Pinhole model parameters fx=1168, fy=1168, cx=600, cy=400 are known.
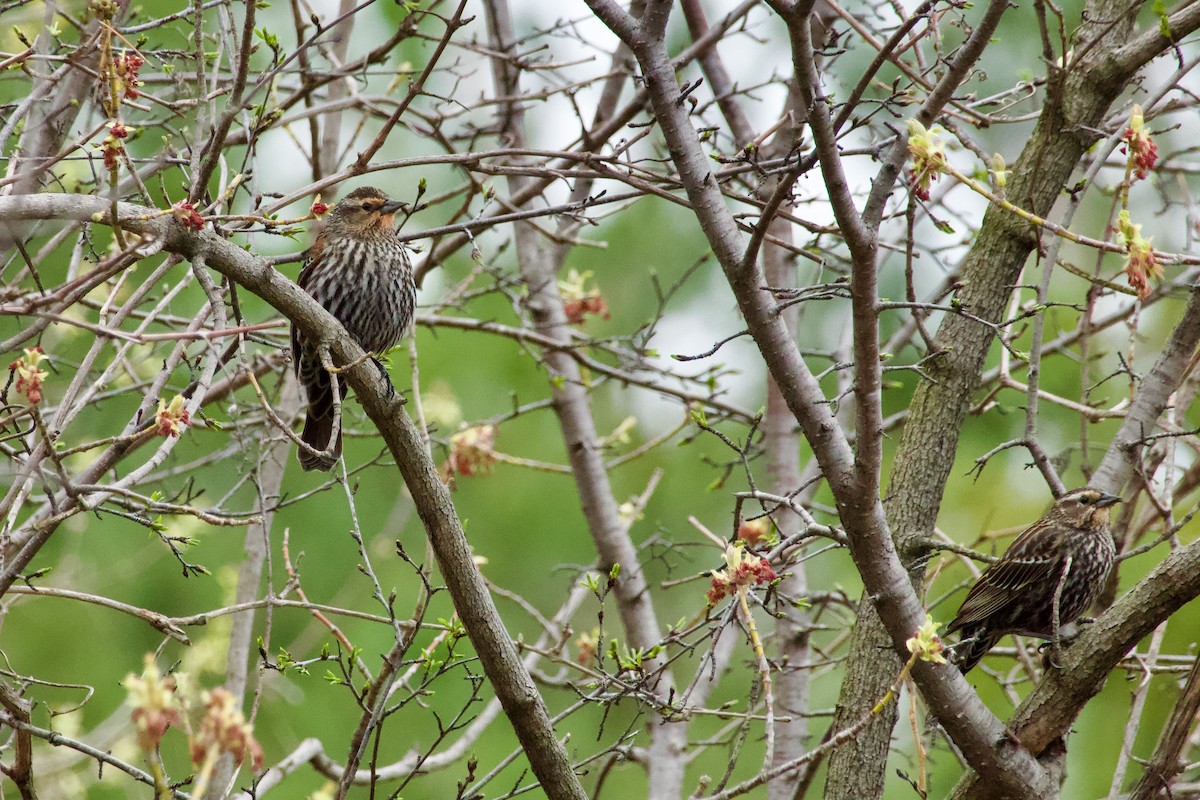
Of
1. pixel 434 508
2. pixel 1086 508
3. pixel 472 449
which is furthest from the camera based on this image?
pixel 472 449

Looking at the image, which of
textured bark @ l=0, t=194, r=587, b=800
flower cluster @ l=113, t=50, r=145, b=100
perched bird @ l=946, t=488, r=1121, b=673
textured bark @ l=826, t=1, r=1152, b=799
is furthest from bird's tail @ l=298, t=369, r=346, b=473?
perched bird @ l=946, t=488, r=1121, b=673

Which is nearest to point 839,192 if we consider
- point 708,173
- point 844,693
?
point 708,173

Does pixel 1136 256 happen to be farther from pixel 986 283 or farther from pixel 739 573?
Answer: pixel 986 283

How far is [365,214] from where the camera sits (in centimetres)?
471

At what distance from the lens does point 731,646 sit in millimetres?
5148

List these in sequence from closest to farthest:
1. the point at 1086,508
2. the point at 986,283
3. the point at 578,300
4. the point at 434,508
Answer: the point at 434,508 < the point at 986,283 < the point at 1086,508 < the point at 578,300

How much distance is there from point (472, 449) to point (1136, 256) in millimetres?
3025

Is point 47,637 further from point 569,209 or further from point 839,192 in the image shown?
point 839,192

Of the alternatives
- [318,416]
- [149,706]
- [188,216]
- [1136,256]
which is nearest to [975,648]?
[1136,256]

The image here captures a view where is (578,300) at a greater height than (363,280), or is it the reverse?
→ (578,300)

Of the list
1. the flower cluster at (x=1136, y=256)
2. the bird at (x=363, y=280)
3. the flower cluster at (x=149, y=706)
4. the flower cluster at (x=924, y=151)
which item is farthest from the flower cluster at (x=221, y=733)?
the bird at (x=363, y=280)

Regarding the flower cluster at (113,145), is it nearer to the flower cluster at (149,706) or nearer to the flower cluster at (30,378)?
the flower cluster at (30,378)

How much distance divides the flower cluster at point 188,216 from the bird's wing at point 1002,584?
2.84 m

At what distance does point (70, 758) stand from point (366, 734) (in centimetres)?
337
